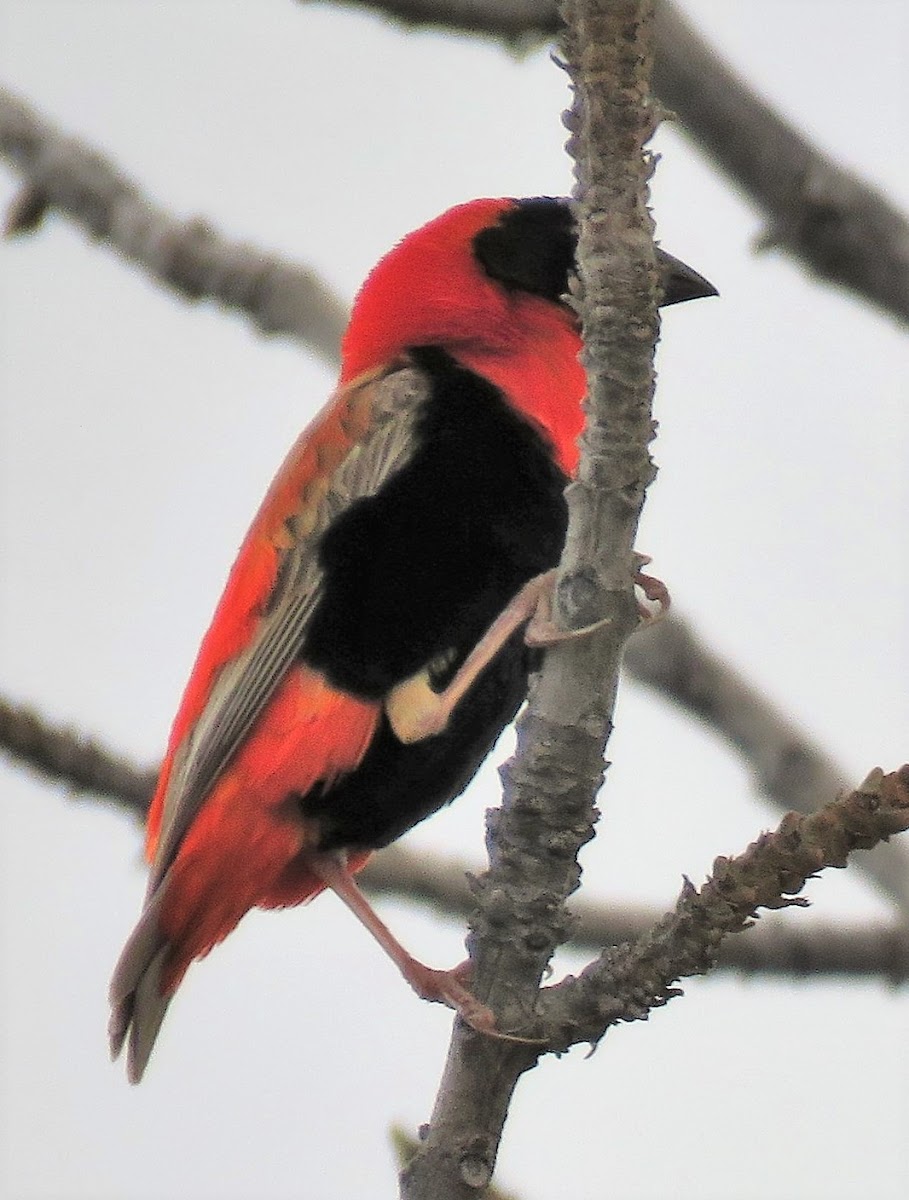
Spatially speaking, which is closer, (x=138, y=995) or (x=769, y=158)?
(x=138, y=995)

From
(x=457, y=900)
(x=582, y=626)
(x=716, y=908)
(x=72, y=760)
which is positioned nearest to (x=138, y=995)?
(x=72, y=760)

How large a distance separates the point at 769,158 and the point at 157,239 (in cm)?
149

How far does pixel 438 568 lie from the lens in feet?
9.90

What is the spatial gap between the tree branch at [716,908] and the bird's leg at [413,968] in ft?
0.29

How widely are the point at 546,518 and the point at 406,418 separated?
315 mm

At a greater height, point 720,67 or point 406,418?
point 720,67

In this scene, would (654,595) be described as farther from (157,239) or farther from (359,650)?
(157,239)

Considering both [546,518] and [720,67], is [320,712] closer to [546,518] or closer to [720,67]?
[546,518]

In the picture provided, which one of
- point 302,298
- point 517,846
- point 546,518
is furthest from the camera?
point 302,298

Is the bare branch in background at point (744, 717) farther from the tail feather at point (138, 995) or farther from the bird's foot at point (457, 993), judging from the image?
the tail feather at point (138, 995)

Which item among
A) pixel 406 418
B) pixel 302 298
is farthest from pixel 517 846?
pixel 302 298

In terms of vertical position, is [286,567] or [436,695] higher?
[286,567]

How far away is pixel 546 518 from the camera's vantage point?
9.95 feet

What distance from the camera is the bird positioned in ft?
9.91
